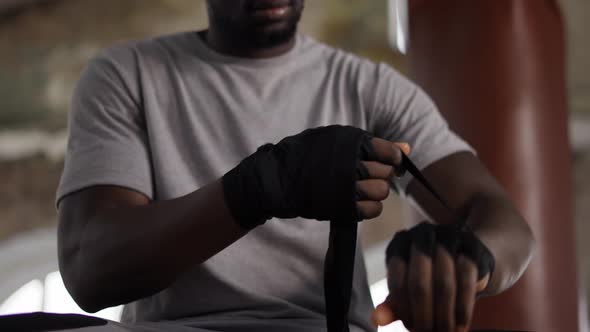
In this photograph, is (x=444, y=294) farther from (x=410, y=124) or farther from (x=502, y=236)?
(x=410, y=124)

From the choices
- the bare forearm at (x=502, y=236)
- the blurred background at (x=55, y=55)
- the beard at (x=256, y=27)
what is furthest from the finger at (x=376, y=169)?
the blurred background at (x=55, y=55)

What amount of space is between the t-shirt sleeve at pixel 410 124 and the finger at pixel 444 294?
0.48 m

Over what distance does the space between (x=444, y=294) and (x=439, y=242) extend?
0.18 ft

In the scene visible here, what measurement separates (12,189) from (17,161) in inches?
6.9

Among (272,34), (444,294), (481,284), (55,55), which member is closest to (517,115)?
(272,34)

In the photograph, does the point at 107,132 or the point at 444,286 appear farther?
the point at 107,132

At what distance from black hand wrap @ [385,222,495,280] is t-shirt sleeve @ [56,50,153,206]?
438mm

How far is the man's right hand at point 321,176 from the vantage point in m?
0.79

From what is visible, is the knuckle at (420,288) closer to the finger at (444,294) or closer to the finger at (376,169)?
the finger at (444,294)

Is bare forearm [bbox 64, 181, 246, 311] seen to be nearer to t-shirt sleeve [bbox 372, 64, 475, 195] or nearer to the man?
the man

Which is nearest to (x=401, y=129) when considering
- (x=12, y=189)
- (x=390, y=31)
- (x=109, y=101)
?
(x=109, y=101)

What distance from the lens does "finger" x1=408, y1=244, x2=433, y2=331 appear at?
74 cm

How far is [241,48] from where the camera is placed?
127 centimetres

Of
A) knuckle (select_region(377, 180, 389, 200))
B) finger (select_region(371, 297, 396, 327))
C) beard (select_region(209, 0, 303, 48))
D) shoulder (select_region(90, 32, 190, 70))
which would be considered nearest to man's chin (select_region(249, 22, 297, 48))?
beard (select_region(209, 0, 303, 48))
